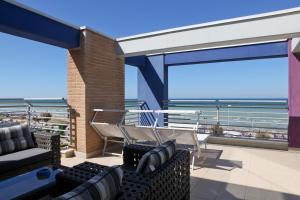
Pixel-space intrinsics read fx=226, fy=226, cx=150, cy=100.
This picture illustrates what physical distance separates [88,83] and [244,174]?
3.40 m

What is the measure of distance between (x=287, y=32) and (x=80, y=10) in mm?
4875

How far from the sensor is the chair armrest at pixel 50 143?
3527 mm

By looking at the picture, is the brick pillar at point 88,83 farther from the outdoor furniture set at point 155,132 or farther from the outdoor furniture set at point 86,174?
the outdoor furniture set at point 86,174

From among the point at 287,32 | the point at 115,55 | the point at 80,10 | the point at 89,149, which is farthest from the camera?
the point at 80,10

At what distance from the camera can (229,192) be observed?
2959mm

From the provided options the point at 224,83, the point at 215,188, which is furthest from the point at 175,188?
the point at 224,83

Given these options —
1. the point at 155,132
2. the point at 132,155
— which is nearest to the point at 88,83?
the point at 155,132

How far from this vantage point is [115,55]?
5.52 m

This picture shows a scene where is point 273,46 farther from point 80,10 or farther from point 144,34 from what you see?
point 80,10

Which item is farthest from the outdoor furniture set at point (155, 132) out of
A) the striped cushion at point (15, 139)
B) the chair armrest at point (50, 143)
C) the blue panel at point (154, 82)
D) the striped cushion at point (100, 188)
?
the blue panel at point (154, 82)

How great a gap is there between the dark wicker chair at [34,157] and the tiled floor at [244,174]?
0.81 m

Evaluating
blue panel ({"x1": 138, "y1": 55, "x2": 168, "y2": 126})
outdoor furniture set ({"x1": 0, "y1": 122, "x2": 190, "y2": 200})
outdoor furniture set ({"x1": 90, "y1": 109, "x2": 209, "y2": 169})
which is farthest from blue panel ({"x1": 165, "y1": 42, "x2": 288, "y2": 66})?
outdoor furniture set ({"x1": 0, "y1": 122, "x2": 190, "y2": 200})

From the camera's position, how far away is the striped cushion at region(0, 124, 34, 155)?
3213 millimetres

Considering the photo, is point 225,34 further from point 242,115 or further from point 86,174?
point 86,174
